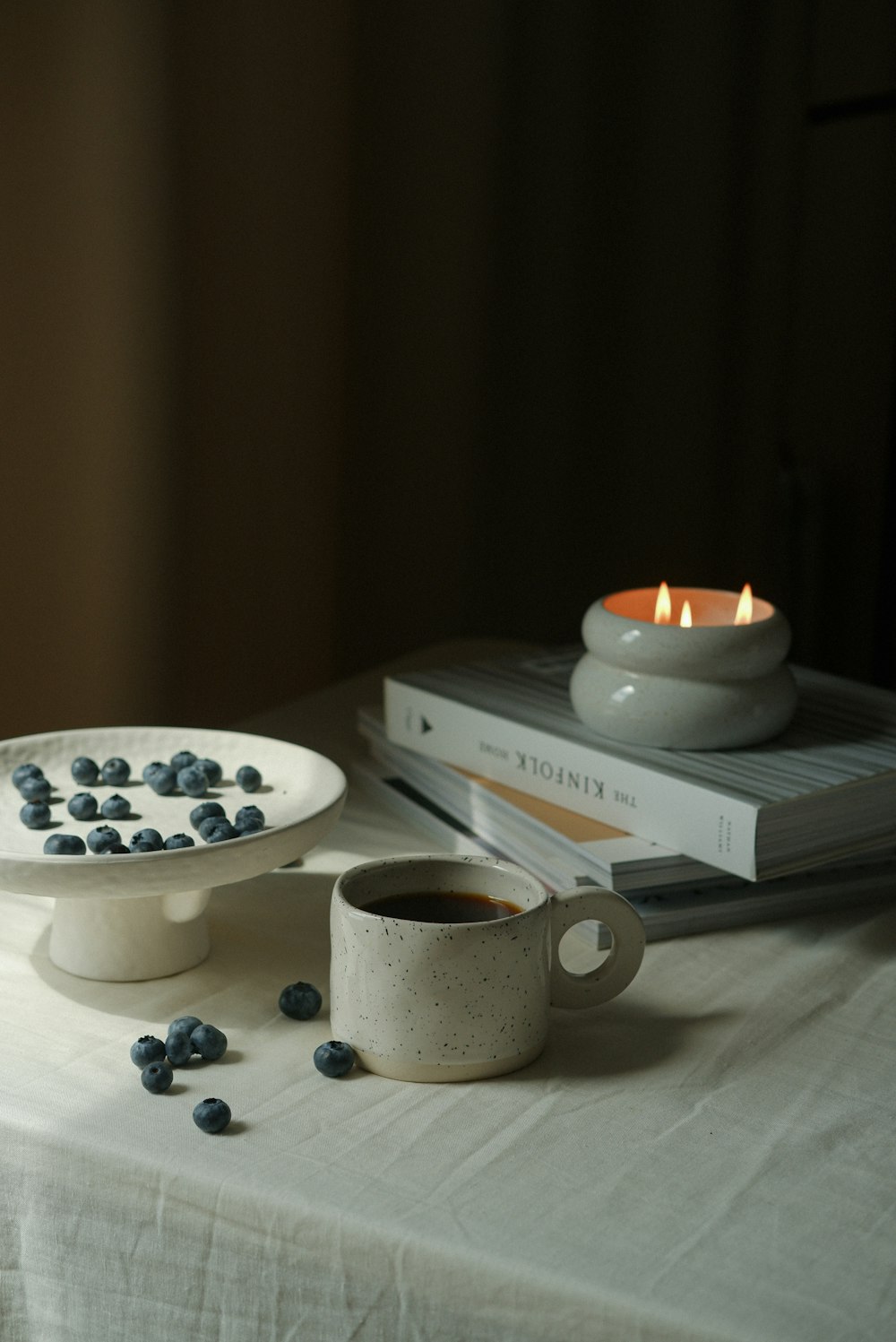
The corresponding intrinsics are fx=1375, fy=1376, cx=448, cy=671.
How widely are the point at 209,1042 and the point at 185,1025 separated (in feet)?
0.06

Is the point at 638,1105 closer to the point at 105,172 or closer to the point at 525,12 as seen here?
the point at 105,172

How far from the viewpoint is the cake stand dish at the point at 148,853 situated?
2.17 ft

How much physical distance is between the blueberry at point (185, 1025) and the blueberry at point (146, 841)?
0.29 feet

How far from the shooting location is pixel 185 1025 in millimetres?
664

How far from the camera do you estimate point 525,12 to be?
76.9 inches

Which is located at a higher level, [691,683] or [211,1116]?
[691,683]

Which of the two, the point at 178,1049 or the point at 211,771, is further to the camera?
Answer: the point at 211,771

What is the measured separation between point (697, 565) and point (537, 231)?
547 mm

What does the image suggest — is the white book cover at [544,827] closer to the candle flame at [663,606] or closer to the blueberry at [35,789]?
the candle flame at [663,606]

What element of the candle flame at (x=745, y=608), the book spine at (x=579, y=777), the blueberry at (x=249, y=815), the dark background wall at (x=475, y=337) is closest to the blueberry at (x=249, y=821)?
the blueberry at (x=249, y=815)

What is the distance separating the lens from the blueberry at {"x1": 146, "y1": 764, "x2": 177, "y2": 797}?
0.84 meters

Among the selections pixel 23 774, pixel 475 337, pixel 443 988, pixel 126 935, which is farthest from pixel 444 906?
pixel 475 337

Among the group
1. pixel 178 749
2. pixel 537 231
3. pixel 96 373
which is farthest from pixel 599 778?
pixel 537 231

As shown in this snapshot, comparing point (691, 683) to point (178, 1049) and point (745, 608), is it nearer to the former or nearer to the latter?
point (745, 608)
